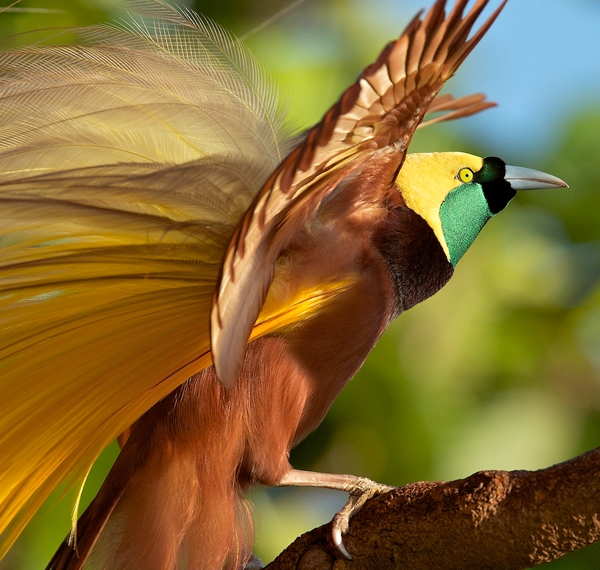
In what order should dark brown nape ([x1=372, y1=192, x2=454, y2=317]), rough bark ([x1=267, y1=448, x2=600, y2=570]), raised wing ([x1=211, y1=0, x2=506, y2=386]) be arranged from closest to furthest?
raised wing ([x1=211, y1=0, x2=506, y2=386]), rough bark ([x1=267, y1=448, x2=600, y2=570]), dark brown nape ([x1=372, y1=192, x2=454, y2=317])

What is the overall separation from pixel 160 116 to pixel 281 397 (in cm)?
64

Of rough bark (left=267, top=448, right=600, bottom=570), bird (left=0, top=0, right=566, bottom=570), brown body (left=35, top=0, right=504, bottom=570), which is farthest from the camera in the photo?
brown body (left=35, top=0, right=504, bottom=570)

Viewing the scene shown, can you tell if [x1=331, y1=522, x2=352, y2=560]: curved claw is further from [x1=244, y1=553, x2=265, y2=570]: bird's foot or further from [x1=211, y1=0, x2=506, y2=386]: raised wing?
[x1=211, y1=0, x2=506, y2=386]: raised wing

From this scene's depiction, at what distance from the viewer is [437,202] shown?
1.95 meters

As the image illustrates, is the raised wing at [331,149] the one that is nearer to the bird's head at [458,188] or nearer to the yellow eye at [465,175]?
the bird's head at [458,188]

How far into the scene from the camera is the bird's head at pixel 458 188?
192 centimetres

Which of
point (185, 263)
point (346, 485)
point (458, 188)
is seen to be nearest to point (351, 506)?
point (346, 485)

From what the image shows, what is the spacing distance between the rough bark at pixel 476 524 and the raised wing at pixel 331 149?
580 mm

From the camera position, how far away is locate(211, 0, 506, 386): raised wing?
45.8 inches

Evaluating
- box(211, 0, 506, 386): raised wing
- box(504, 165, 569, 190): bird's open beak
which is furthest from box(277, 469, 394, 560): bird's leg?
box(504, 165, 569, 190): bird's open beak

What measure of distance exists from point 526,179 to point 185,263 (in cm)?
105

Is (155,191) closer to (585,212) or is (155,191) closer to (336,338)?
(336,338)

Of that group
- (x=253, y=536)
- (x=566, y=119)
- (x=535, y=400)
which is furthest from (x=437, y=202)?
(x=566, y=119)

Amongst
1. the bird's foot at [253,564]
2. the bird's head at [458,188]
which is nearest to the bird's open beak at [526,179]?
the bird's head at [458,188]
